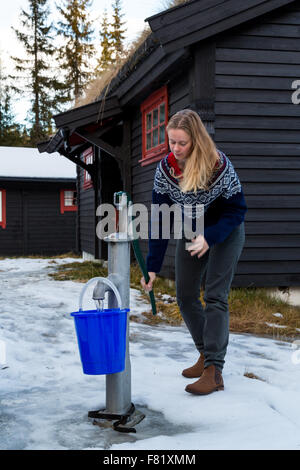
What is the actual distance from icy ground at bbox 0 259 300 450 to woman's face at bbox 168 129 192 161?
4.31 feet

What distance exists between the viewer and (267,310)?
5.16 meters

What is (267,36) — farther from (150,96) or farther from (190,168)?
(190,168)

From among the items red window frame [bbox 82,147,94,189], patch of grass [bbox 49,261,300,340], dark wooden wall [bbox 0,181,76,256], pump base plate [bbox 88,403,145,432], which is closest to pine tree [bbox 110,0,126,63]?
dark wooden wall [bbox 0,181,76,256]

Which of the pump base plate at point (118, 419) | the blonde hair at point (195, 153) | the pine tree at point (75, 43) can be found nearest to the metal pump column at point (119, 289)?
the pump base plate at point (118, 419)

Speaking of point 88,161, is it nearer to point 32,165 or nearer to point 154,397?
point 32,165

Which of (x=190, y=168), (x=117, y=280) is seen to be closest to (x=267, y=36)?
(x=190, y=168)

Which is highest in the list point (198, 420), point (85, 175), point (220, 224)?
point (85, 175)

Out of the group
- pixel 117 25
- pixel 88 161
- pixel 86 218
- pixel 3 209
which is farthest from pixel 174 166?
pixel 117 25

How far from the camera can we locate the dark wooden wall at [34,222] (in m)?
15.8

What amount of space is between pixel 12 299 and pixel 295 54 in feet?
15.4

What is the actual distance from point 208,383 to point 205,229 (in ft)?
2.77

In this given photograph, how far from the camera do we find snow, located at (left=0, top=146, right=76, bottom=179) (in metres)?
15.4

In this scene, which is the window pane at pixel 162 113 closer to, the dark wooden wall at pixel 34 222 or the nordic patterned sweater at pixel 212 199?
the nordic patterned sweater at pixel 212 199
